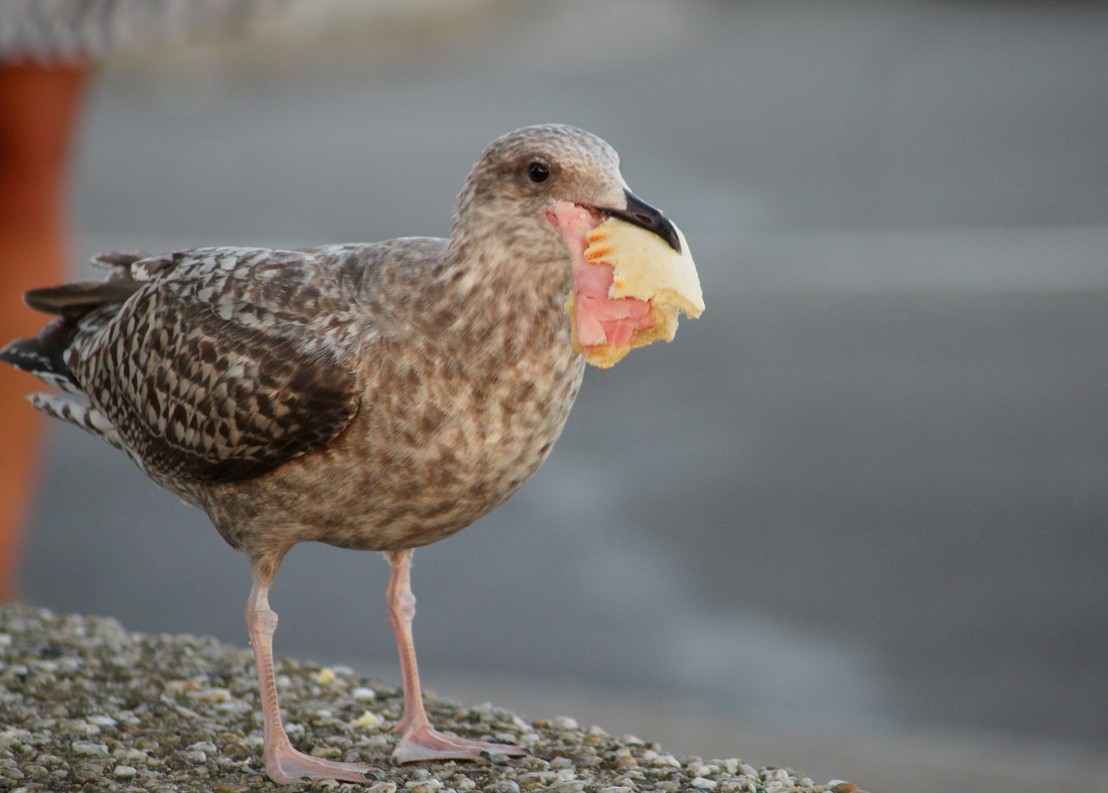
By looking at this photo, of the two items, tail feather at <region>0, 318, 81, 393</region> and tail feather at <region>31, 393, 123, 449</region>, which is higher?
tail feather at <region>0, 318, 81, 393</region>

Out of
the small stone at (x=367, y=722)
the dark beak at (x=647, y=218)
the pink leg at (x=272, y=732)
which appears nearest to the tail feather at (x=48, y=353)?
the pink leg at (x=272, y=732)

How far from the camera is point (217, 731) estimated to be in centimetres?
479

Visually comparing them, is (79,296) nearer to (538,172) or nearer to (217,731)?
(217,731)

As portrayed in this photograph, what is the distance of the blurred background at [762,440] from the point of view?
28.2ft

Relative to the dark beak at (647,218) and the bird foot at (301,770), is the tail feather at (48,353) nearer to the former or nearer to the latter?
the bird foot at (301,770)

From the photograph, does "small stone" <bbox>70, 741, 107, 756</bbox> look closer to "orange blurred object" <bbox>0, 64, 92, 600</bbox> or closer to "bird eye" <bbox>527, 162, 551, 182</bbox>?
"bird eye" <bbox>527, 162, 551, 182</bbox>

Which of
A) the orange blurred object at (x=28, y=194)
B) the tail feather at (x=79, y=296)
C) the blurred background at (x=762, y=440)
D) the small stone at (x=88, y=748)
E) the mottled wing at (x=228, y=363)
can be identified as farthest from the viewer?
the blurred background at (x=762, y=440)

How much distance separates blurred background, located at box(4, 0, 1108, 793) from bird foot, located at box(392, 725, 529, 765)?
2.26 meters

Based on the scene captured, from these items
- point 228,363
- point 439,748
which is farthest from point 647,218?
point 439,748

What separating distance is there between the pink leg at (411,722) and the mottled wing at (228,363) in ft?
2.28

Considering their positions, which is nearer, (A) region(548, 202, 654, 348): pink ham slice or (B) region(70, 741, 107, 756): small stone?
(A) region(548, 202, 654, 348): pink ham slice

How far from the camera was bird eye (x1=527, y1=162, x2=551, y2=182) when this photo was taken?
4039 mm

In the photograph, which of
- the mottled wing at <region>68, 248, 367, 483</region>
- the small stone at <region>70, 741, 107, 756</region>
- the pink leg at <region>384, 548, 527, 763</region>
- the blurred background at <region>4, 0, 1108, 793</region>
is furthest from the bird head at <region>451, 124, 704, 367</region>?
the blurred background at <region>4, 0, 1108, 793</region>

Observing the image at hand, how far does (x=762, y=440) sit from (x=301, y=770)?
852cm
